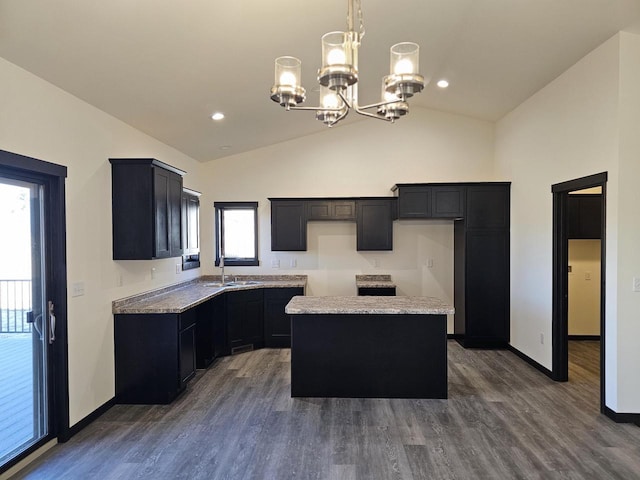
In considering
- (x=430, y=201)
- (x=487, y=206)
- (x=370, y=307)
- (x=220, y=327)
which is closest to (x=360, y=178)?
(x=430, y=201)

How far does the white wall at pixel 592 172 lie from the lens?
10.6 feet

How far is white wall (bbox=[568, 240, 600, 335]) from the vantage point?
5688 mm

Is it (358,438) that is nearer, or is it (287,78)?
(287,78)

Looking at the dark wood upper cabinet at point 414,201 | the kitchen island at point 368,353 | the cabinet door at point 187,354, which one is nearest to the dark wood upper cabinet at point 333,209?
the dark wood upper cabinet at point 414,201

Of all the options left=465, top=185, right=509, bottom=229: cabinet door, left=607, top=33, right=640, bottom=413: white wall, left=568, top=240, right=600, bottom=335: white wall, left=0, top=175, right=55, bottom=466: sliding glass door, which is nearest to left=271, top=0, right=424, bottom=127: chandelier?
left=0, top=175, right=55, bottom=466: sliding glass door

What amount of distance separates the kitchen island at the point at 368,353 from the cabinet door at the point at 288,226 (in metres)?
2.24

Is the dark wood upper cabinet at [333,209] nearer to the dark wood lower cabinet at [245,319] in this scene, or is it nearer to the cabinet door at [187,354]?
the dark wood lower cabinet at [245,319]

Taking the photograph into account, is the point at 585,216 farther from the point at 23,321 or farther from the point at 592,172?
the point at 23,321

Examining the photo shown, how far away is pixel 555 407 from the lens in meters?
3.58

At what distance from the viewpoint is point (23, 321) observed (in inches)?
110

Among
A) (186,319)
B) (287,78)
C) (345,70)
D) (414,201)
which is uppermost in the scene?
(287,78)

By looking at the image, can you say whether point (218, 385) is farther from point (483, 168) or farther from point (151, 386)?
point (483, 168)

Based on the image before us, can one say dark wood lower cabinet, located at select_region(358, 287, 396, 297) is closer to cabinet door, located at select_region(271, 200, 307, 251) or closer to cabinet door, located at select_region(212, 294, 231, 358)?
cabinet door, located at select_region(271, 200, 307, 251)

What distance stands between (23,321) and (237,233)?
11.8 feet
